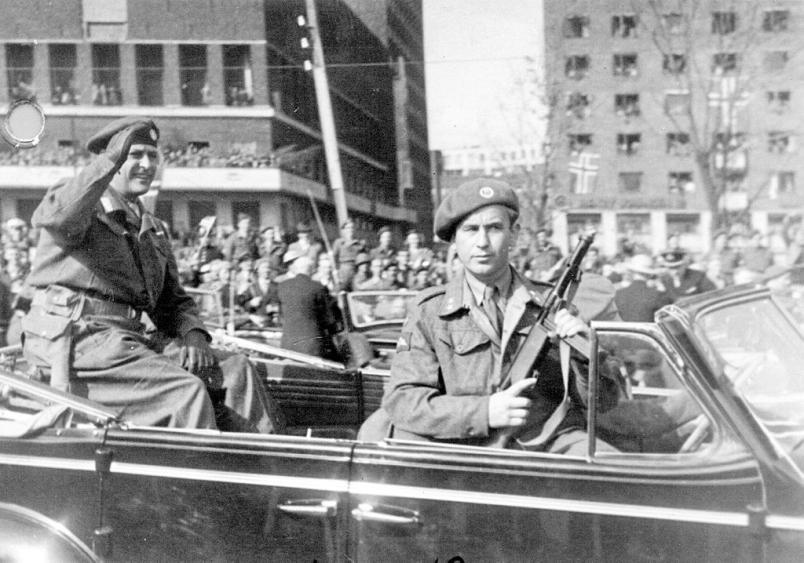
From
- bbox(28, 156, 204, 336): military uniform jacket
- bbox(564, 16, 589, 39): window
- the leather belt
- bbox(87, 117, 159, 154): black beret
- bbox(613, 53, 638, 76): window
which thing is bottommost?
the leather belt

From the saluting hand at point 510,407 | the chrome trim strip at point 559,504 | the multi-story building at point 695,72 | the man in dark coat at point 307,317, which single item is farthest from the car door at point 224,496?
the multi-story building at point 695,72

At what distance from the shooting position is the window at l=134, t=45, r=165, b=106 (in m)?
20.8

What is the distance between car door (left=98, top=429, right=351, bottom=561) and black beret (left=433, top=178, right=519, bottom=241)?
819 mm

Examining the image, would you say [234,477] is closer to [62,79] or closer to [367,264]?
[367,264]

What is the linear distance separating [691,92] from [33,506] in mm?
17909

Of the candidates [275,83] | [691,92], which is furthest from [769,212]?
[275,83]

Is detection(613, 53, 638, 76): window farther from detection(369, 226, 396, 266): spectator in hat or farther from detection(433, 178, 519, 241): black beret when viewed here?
detection(433, 178, 519, 241): black beret

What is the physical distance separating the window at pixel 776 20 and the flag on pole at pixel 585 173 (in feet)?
25.7

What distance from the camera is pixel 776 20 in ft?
63.5

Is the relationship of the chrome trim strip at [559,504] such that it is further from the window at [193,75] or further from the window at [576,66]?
the window at [193,75]

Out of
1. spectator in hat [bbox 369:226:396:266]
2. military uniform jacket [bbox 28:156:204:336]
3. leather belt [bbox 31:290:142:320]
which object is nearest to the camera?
military uniform jacket [bbox 28:156:204:336]

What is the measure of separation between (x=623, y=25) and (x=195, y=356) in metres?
19.7

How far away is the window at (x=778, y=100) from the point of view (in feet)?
67.6

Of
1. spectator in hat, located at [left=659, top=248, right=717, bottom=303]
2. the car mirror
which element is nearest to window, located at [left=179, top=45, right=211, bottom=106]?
spectator in hat, located at [left=659, top=248, right=717, bottom=303]
